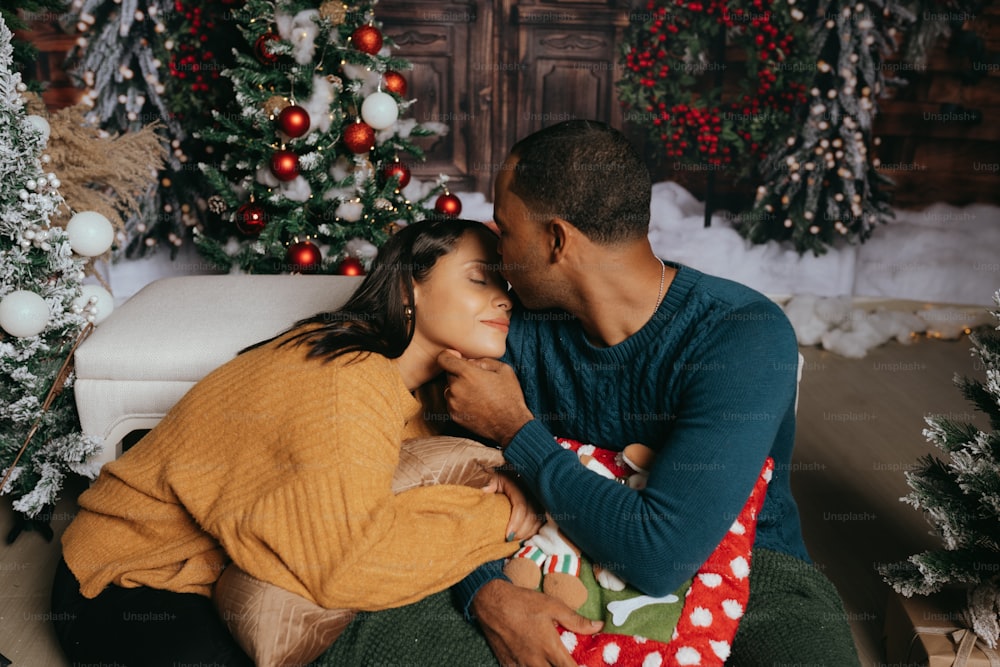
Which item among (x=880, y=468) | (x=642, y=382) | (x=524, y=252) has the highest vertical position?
(x=524, y=252)

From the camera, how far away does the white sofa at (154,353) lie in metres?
2.34

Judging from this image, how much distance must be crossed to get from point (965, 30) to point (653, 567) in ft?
13.7

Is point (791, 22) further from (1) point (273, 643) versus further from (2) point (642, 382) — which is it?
(1) point (273, 643)

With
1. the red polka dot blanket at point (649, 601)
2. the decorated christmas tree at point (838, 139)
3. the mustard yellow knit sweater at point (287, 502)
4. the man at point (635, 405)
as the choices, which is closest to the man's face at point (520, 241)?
the man at point (635, 405)

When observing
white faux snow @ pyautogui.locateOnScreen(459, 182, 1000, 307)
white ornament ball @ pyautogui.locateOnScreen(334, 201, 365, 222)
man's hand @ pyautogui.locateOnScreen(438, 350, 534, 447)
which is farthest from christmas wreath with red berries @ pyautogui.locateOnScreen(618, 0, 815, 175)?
man's hand @ pyautogui.locateOnScreen(438, 350, 534, 447)

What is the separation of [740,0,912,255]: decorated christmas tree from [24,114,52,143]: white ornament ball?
3.50m

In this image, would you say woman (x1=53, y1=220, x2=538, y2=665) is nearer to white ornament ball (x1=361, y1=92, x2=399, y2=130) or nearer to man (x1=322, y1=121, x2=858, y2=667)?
man (x1=322, y1=121, x2=858, y2=667)

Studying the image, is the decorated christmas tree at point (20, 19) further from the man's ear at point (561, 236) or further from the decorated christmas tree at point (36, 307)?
the man's ear at point (561, 236)

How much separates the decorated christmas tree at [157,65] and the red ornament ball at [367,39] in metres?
1.03

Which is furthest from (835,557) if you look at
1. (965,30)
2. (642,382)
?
(965,30)

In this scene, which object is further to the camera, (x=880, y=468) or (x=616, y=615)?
(x=880, y=468)

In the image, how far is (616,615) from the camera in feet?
5.10

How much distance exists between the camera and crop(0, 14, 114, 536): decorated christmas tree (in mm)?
2285

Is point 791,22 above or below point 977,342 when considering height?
above
